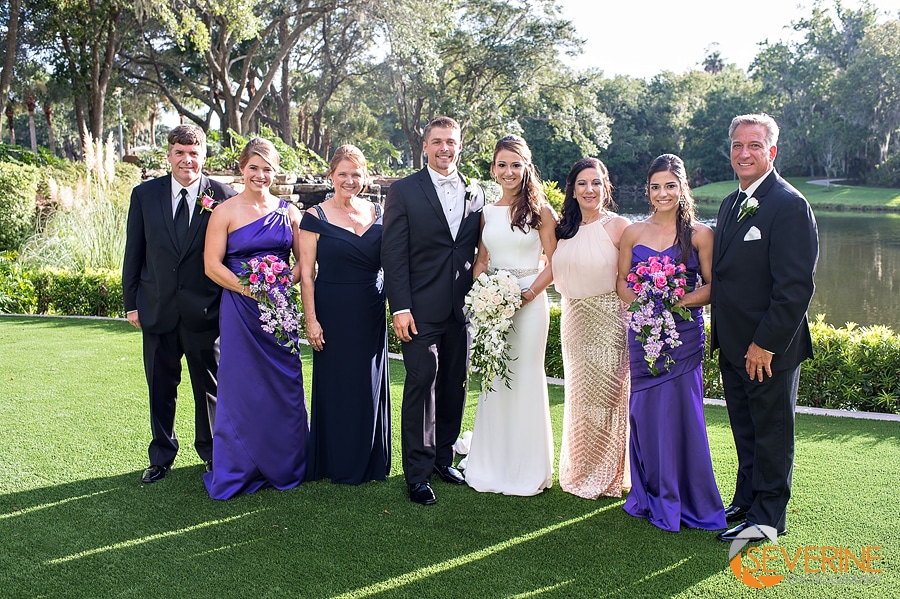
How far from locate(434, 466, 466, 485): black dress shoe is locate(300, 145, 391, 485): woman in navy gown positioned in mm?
369

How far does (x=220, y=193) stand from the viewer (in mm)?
4883

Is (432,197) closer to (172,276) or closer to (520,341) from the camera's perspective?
(520,341)

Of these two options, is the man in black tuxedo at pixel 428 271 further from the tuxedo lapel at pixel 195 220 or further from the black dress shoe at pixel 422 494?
the tuxedo lapel at pixel 195 220

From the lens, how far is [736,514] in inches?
165

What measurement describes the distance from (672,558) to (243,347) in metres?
2.81

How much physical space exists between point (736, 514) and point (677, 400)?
75 cm

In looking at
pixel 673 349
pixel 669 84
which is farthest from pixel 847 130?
pixel 673 349

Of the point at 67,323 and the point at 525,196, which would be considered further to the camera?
the point at 67,323

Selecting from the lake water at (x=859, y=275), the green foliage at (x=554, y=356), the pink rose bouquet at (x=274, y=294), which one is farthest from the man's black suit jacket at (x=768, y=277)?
the lake water at (x=859, y=275)

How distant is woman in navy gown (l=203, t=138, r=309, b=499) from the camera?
459cm

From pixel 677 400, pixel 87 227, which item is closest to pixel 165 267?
pixel 677 400

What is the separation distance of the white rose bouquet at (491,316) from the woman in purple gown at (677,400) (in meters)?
0.76

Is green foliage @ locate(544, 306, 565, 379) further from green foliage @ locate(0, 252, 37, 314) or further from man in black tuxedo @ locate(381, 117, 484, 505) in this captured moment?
green foliage @ locate(0, 252, 37, 314)

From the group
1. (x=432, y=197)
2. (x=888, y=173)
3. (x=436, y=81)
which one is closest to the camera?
(x=432, y=197)
